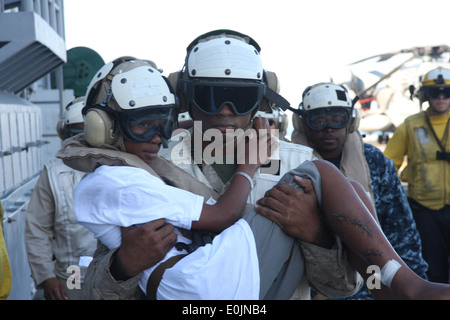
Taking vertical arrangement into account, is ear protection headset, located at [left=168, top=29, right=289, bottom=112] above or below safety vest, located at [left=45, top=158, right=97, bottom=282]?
above

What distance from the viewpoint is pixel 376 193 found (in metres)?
3.83

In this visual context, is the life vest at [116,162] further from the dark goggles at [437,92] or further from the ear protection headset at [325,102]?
the dark goggles at [437,92]

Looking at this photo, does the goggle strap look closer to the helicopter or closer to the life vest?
the life vest

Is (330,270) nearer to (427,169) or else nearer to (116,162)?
(116,162)

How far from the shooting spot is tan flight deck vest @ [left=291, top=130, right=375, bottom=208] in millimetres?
3758

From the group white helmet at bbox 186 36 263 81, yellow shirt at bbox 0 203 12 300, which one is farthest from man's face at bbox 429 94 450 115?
yellow shirt at bbox 0 203 12 300

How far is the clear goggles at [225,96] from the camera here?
2469mm

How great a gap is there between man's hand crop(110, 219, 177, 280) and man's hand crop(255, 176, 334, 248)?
381 mm

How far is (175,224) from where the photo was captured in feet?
6.41

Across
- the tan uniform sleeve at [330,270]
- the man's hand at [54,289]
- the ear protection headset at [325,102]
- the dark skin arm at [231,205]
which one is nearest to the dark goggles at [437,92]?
the ear protection headset at [325,102]

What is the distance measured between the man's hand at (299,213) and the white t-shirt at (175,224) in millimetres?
127

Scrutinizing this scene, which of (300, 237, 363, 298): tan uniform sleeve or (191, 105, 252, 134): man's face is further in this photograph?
(191, 105, 252, 134): man's face

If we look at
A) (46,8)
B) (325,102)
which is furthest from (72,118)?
(46,8)

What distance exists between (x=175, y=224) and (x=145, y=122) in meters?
0.57
